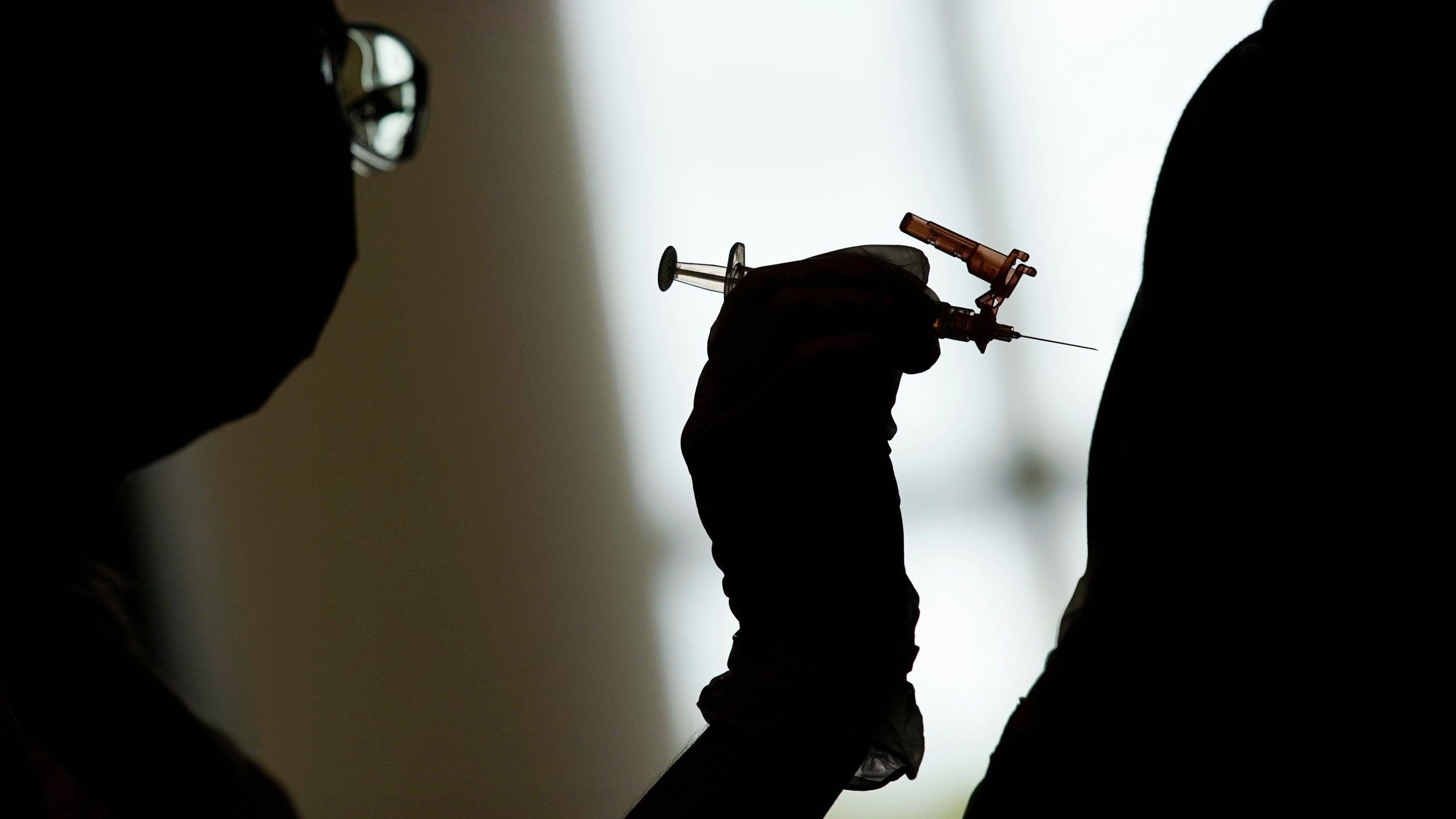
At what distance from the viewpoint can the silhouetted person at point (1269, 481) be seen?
0.42 metres

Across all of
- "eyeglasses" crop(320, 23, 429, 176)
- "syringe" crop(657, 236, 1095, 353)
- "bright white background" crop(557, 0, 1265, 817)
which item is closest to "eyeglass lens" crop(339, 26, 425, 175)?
"eyeglasses" crop(320, 23, 429, 176)

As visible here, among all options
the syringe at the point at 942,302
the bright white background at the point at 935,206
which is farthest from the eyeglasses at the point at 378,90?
the bright white background at the point at 935,206

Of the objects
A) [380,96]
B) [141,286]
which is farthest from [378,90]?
[141,286]

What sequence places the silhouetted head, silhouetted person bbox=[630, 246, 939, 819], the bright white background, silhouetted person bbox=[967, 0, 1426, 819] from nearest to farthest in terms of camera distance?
the silhouetted head → silhouetted person bbox=[967, 0, 1426, 819] → silhouetted person bbox=[630, 246, 939, 819] → the bright white background

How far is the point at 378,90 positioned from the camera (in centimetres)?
34

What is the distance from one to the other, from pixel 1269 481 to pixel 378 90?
0.42 metres

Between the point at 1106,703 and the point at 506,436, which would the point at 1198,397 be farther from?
the point at 506,436

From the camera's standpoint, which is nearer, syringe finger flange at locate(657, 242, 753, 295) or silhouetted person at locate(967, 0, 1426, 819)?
silhouetted person at locate(967, 0, 1426, 819)

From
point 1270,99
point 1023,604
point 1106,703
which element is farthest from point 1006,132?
point 1106,703

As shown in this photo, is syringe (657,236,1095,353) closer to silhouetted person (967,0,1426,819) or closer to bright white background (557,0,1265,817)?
silhouetted person (967,0,1426,819)

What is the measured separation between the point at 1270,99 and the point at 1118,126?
3.67 feet

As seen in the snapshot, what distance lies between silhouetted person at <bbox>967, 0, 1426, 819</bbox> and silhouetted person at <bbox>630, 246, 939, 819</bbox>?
0.13m

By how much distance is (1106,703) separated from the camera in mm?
474

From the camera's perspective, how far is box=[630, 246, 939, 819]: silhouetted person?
622 millimetres
